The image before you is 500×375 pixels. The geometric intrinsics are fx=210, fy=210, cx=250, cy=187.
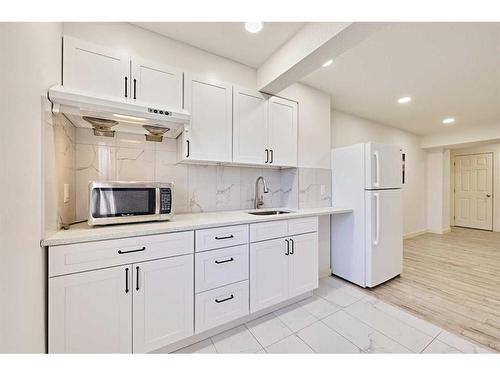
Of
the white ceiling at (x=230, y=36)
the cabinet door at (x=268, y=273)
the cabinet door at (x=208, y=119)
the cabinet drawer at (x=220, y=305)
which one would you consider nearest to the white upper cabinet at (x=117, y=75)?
the cabinet door at (x=208, y=119)

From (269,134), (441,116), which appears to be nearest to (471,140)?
(441,116)

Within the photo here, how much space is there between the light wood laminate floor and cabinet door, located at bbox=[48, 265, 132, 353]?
2.37m

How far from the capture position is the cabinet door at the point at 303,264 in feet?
6.57

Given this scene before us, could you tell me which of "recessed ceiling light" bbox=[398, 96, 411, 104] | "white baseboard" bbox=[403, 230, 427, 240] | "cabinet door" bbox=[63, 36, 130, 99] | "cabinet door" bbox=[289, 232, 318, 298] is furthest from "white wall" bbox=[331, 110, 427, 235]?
"cabinet door" bbox=[63, 36, 130, 99]

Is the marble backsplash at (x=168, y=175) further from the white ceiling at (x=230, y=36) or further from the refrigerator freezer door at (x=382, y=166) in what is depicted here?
the white ceiling at (x=230, y=36)

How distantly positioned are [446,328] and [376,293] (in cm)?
62

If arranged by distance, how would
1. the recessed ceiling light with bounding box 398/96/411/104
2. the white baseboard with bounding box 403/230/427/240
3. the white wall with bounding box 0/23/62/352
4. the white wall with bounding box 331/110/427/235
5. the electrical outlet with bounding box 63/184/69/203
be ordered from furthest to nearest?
the white baseboard with bounding box 403/230/427/240 → the white wall with bounding box 331/110/427/235 → the recessed ceiling light with bounding box 398/96/411/104 → the electrical outlet with bounding box 63/184/69/203 → the white wall with bounding box 0/23/62/352

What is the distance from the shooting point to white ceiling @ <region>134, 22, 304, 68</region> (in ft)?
5.49

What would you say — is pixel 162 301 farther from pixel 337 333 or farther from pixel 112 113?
pixel 337 333

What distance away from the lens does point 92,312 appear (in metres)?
1.19

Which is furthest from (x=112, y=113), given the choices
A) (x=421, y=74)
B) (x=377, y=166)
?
(x=421, y=74)

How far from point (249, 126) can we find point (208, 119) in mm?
431

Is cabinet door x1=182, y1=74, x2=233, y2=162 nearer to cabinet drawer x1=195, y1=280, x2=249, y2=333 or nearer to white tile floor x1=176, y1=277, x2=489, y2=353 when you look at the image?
cabinet drawer x1=195, y1=280, x2=249, y2=333

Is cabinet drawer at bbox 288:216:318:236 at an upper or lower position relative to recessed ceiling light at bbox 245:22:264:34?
lower
